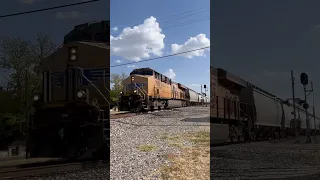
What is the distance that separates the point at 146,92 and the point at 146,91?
3.1 inches

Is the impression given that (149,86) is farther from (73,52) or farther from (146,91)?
(73,52)

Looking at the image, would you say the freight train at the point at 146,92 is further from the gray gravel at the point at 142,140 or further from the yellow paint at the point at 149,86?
the gray gravel at the point at 142,140

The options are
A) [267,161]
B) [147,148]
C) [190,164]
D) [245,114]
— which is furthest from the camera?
[147,148]

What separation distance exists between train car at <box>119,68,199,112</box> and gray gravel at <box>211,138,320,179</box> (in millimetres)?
10512

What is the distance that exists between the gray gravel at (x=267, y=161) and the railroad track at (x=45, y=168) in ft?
5.31

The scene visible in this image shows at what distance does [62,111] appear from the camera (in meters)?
4.17

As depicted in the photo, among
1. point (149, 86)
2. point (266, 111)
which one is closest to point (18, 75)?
point (266, 111)

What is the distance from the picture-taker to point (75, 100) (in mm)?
4199

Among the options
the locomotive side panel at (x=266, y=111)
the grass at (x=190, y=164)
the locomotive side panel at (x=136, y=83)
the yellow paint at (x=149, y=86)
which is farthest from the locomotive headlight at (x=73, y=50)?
the locomotive side panel at (x=136, y=83)

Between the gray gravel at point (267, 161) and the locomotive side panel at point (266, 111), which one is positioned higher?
the locomotive side panel at point (266, 111)

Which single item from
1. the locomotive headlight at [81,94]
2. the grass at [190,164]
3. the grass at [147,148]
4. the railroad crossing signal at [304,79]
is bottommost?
the grass at [190,164]

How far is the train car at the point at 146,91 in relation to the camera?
14805mm

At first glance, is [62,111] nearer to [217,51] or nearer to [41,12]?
[41,12]

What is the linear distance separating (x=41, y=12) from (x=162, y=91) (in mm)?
12872
